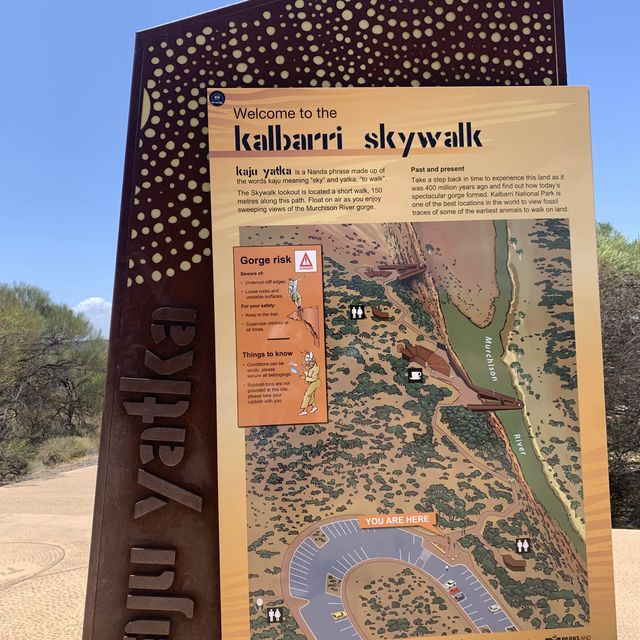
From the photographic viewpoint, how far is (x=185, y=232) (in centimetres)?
320

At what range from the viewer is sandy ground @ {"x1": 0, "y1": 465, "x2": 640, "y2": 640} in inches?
178

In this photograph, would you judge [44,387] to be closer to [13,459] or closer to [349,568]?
[13,459]

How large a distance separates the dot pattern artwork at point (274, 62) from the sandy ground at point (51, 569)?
3.20m

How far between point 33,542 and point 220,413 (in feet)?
15.9

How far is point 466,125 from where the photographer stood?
127 inches

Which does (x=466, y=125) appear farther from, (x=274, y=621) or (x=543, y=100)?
(x=274, y=621)

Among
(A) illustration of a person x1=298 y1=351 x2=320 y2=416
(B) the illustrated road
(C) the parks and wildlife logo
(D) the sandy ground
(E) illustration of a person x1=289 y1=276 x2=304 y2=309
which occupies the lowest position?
(D) the sandy ground

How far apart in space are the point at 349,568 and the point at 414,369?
1136 millimetres

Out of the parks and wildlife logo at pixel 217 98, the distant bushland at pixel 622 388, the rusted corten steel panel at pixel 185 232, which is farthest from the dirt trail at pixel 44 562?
the distant bushland at pixel 622 388

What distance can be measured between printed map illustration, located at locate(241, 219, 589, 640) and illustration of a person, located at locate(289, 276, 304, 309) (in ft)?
0.50

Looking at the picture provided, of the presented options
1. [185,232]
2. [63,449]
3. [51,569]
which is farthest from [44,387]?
[185,232]

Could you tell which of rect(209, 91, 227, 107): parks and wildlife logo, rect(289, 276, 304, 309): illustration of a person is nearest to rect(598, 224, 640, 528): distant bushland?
rect(289, 276, 304, 309): illustration of a person

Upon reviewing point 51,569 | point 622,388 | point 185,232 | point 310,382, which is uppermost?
point 185,232

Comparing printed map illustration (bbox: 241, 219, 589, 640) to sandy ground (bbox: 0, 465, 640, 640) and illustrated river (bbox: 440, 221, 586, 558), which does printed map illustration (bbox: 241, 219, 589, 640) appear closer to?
illustrated river (bbox: 440, 221, 586, 558)
